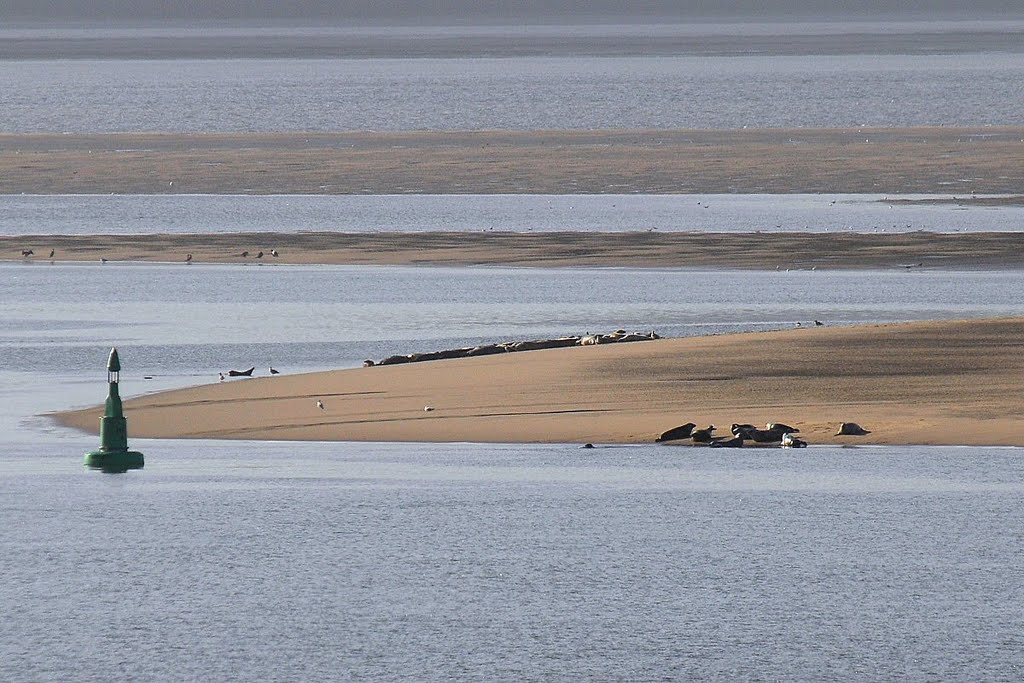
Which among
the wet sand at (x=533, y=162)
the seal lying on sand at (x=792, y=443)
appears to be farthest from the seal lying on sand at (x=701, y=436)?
the wet sand at (x=533, y=162)

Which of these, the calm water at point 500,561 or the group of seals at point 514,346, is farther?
the group of seals at point 514,346

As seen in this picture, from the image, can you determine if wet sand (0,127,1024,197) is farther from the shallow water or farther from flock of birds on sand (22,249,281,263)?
flock of birds on sand (22,249,281,263)

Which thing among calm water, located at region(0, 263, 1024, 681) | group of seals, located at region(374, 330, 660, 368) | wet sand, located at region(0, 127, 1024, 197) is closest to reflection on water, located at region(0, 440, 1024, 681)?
calm water, located at region(0, 263, 1024, 681)

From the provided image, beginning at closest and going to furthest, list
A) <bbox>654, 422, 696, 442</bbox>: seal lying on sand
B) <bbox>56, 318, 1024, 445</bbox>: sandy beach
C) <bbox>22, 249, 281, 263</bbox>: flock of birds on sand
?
1. <bbox>654, 422, 696, 442</bbox>: seal lying on sand
2. <bbox>56, 318, 1024, 445</bbox>: sandy beach
3. <bbox>22, 249, 281, 263</bbox>: flock of birds on sand

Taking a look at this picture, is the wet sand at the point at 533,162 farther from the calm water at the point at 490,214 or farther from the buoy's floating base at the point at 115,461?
the buoy's floating base at the point at 115,461

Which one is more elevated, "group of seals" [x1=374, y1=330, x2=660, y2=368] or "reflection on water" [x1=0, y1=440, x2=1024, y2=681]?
"group of seals" [x1=374, y1=330, x2=660, y2=368]

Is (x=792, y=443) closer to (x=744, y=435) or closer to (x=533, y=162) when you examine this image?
(x=744, y=435)

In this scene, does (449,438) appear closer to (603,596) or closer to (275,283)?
(603,596)
